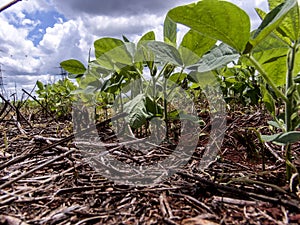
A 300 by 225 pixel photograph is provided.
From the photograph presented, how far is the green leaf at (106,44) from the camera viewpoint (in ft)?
3.71

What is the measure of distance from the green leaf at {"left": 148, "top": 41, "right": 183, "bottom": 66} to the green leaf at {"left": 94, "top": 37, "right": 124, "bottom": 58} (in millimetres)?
295

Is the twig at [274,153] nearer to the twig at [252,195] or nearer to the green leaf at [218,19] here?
the twig at [252,195]

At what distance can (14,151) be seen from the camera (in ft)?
4.24

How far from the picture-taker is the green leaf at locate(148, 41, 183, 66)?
86 centimetres

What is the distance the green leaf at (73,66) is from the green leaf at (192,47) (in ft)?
2.12

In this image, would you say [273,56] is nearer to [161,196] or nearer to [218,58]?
[218,58]

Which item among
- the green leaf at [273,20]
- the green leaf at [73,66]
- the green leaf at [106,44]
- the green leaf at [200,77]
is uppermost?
the green leaf at [106,44]

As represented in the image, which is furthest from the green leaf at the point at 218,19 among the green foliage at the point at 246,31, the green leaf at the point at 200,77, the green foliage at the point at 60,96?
the green foliage at the point at 60,96

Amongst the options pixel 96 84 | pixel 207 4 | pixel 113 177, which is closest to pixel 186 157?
pixel 113 177

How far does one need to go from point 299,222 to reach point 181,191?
10.5 inches

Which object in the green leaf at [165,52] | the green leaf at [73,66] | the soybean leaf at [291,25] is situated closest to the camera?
the soybean leaf at [291,25]

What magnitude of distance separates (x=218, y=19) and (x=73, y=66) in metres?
1.00

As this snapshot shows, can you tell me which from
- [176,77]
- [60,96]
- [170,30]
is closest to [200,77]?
[176,77]

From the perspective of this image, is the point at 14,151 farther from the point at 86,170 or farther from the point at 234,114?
the point at 234,114
